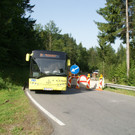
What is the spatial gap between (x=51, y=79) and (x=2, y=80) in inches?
217

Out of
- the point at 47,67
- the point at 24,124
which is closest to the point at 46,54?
the point at 47,67

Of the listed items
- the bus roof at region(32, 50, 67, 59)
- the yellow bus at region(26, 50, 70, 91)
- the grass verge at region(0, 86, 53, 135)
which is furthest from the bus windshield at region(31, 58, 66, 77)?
the grass verge at region(0, 86, 53, 135)

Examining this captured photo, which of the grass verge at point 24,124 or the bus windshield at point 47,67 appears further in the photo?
the bus windshield at point 47,67

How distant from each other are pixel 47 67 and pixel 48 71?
0.97 feet

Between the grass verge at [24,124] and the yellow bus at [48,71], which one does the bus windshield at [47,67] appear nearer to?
the yellow bus at [48,71]

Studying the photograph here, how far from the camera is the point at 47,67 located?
11.4 m

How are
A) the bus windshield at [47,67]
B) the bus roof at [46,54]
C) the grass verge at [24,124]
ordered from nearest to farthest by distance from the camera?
1. the grass verge at [24,124]
2. the bus windshield at [47,67]
3. the bus roof at [46,54]

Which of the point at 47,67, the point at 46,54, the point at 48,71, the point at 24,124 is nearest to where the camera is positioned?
the point at 24,124

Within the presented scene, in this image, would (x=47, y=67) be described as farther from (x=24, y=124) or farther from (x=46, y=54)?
(x=24, y=124)

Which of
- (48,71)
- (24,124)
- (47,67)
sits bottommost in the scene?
(24,124)

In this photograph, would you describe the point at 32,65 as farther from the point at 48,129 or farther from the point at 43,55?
the point at 48,129

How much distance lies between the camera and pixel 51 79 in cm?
1120

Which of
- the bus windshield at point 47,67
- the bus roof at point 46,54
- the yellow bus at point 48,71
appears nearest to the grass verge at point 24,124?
the yellow bus at point 48,71

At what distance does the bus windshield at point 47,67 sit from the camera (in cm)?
1124
